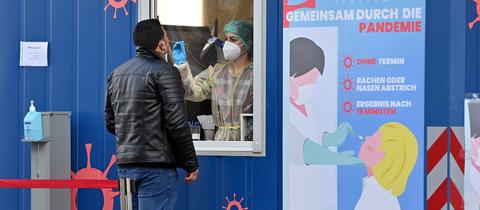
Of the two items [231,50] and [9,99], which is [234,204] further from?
[9,99]

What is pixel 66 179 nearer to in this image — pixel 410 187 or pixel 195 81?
pixel 195 81

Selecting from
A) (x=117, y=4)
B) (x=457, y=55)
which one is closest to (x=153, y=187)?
(x=117, y=4)

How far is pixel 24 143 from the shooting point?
5145 millimetres

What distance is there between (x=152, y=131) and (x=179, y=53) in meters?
1.22

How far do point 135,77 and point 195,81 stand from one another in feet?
3.61

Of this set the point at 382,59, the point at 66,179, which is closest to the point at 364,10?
the point at 382,59

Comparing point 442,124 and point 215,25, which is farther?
point 215,25

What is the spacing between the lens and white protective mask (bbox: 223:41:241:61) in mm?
5105

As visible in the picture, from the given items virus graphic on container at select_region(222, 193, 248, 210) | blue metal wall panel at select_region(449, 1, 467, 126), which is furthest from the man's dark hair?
blue metal wall panel at select_region(449, 1, 467, 126)

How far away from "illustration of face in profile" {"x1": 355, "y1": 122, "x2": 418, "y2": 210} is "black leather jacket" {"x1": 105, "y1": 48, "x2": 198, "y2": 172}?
1.11 m

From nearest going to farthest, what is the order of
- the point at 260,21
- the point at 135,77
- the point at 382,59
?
1. the point at 135,77
2. the point at 382,59
3. the point at 260,21

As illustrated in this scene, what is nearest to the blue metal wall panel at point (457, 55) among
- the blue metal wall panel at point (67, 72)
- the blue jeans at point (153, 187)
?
the blue jeans at point (153, 187)

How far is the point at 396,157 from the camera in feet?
14.4

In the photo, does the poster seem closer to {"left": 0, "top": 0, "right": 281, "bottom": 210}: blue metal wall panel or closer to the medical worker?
the medical worker
